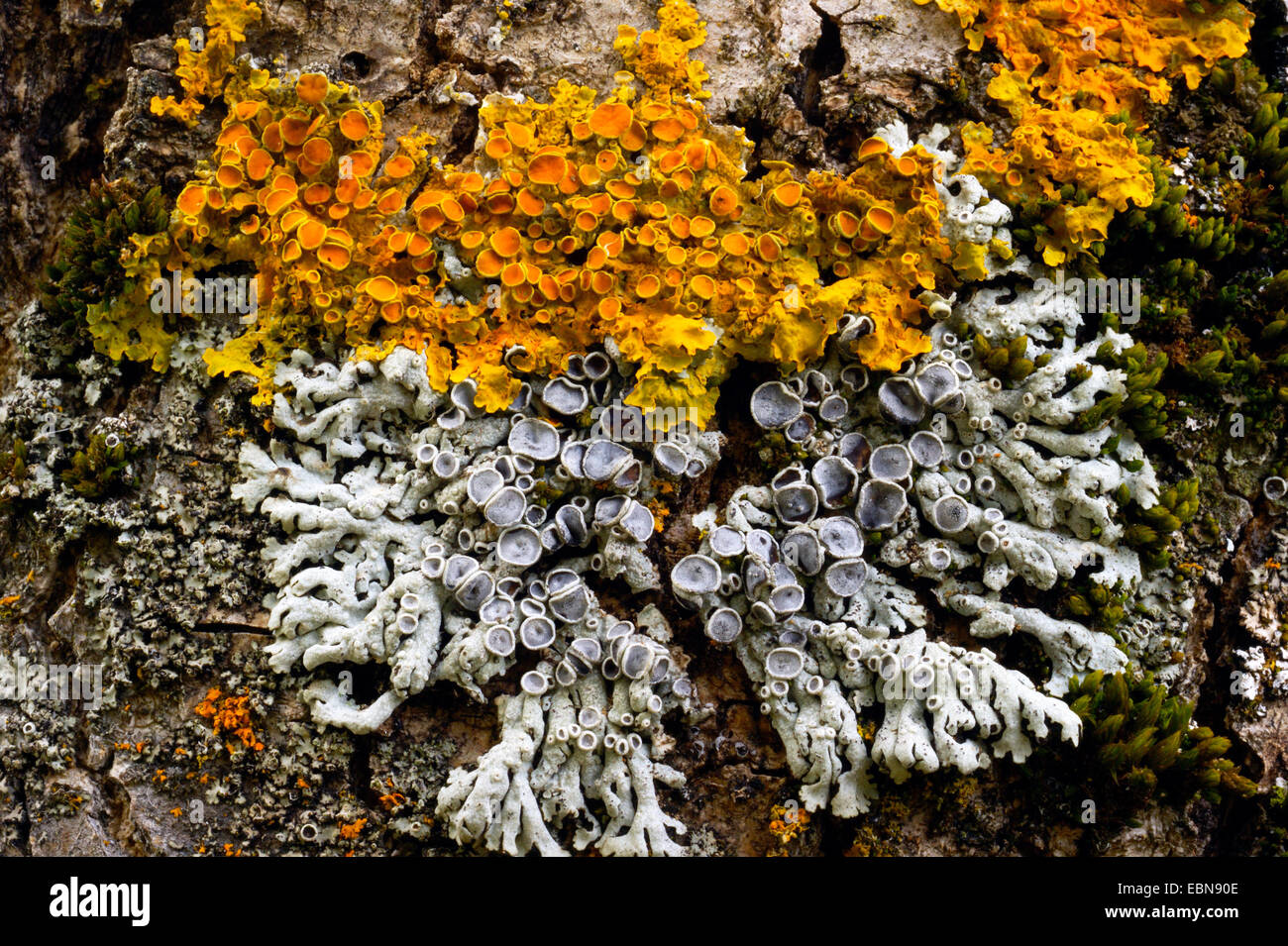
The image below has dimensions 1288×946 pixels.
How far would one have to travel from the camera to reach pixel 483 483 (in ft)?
11.2

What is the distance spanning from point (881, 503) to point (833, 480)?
195 mm

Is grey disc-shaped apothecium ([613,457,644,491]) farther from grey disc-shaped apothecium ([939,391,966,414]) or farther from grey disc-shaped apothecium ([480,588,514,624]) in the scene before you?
grey disc-shaped apothecium ([939,391,966,414])

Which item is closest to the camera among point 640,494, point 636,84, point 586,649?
point 586,649

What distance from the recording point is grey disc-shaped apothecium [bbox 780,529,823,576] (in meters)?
3.41

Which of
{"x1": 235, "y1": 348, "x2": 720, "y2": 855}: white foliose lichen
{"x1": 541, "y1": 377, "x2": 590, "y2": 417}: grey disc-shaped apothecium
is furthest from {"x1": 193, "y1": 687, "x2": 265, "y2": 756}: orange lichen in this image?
{"x1": 541, "y1": 377, "x2": 590, "y2": 417}: grey disc-shaped apothecium

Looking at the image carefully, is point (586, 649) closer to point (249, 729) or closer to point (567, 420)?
point (567, 420)

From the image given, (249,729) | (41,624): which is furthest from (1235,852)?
(41,624)

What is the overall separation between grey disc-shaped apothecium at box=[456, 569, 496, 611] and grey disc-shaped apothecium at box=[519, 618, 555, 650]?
6.9 inches

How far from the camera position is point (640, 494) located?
3564mm

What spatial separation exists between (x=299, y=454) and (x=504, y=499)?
0.85 m

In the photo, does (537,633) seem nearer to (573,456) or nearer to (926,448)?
(573,456)

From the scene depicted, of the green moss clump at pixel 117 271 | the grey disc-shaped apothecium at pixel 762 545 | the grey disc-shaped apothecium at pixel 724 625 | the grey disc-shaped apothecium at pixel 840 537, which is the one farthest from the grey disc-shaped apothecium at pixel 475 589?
the green moss clump at pixel 117 271

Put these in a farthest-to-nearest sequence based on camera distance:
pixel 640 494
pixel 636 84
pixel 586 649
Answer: pixel 636 84, pixel 640 494, pixel 586 649

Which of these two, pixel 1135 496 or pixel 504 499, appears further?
pixel 1135 496
